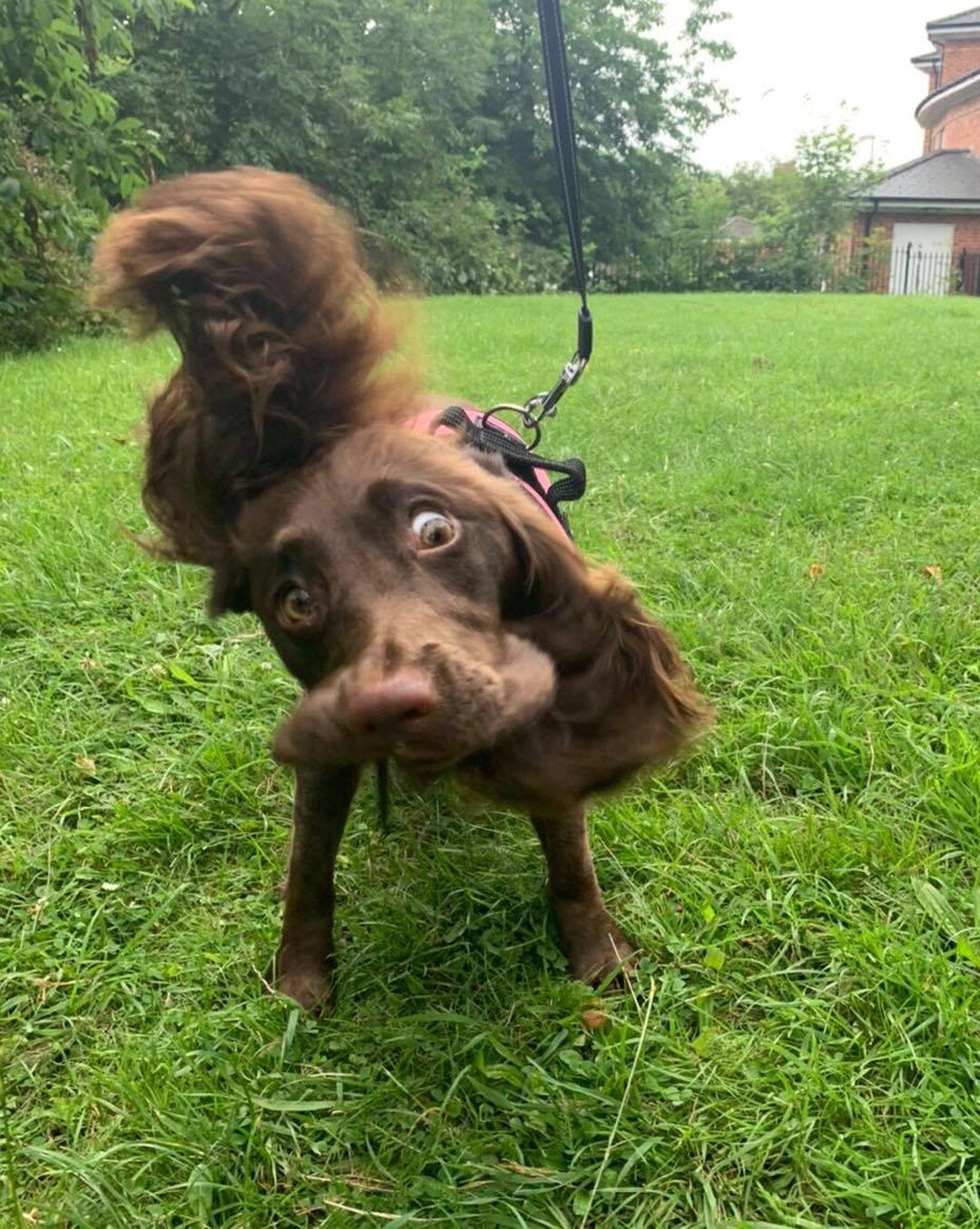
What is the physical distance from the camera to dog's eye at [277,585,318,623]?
4.57ft

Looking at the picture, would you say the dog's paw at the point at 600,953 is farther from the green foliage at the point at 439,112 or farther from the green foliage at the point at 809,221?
the green foliage at the point at 809,221

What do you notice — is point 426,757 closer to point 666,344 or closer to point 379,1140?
point 379,1140

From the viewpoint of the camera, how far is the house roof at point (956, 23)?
33.1m

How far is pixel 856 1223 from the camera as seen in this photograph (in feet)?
4.53

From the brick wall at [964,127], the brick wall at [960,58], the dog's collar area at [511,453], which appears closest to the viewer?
the dog's collar area at [511,453]

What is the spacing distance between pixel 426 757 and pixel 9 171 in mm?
8600

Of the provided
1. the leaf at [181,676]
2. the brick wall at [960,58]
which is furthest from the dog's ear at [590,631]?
the brick wall at [960,58]

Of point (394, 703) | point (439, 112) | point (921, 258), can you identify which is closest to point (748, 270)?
point (921, 258)

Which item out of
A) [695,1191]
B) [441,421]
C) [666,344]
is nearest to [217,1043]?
[695,1191]

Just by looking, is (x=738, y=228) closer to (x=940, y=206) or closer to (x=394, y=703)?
(x=940, y=206)

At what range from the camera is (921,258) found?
31.3 meters

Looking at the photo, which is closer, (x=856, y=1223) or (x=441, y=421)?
(x=856, y=1223)

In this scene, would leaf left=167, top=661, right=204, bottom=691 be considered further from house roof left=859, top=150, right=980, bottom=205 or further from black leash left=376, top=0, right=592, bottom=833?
house roof left=859, top=150, right=980, bottom=205

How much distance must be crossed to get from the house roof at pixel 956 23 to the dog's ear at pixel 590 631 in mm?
40090
